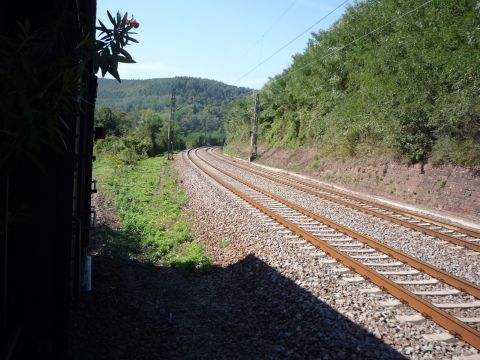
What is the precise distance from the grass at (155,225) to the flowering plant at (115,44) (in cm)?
532

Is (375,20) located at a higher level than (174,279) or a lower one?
higher

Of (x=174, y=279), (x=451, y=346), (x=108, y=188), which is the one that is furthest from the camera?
(x=108, y=188)

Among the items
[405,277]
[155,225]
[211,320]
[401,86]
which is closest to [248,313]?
[211,320]

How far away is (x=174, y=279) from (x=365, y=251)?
12.3 ft

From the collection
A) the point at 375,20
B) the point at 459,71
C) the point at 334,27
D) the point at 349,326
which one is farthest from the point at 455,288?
the point at 334,27

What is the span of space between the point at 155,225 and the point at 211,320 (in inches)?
232

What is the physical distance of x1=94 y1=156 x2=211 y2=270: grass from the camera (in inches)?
314

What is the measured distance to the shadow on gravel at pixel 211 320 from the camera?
165 inches

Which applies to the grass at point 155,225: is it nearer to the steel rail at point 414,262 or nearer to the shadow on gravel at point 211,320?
the shadow on gravel at point 211,320

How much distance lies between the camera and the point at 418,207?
14398 millimetres

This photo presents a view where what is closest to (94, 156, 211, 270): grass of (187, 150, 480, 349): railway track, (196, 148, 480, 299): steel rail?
(187, 150, 480, 349): railway track

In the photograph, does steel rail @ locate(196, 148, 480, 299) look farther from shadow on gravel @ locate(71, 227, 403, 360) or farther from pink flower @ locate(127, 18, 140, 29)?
pink flower @ locate(127, 18, 140, 29)

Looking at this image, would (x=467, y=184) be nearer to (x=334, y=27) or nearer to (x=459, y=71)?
(x=459, y=71)

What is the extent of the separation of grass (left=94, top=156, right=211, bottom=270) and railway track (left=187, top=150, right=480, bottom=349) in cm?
245
